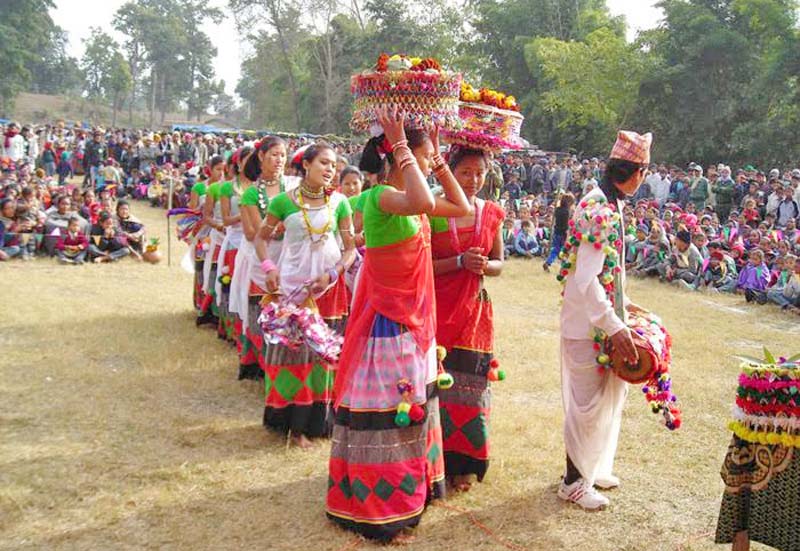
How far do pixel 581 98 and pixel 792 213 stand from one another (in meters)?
18.9

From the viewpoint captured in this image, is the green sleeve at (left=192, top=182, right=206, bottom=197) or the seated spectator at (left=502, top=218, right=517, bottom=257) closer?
the green sleeve at (left=192, top=182, right=206, bottom=197)

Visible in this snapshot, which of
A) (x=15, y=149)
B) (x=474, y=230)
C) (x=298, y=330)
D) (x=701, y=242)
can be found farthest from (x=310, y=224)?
(x=15, y=149)

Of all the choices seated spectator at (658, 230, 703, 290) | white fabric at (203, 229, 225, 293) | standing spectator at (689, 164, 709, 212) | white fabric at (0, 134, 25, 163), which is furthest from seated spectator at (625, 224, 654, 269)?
white fabric at (0, 134, 25, 163)

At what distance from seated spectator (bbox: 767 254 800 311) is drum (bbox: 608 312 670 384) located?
9082mm

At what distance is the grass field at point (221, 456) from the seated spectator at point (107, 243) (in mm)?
4439

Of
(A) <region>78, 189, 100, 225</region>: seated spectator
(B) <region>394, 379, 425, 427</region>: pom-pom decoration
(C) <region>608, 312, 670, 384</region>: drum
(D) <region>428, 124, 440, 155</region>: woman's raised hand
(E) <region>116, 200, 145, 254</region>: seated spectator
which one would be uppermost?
(D) <region>428, 124, 440, 155</region>: woman's raised hand

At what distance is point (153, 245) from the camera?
14.2 m

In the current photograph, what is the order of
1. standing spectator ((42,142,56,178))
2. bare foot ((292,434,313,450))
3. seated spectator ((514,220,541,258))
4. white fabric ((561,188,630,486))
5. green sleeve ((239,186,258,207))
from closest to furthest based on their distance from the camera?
white fabric ((561,188,630,486))
bare foot ((292,434,313,450))
green sleeve ((239,186,258,207))
seated spectator ((514,220,541,258))
standing spectator ((42,142,56,178))

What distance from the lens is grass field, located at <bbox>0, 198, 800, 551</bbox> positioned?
422cm

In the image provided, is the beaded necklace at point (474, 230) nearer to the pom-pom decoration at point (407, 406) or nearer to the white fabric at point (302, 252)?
the pom-pom decoration at point (407, 406)

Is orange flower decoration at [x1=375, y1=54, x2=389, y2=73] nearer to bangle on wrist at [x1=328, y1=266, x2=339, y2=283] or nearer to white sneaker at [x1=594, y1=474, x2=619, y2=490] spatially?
bangle on wrist at [x1=328, y1=266, x2=339, y2=283]

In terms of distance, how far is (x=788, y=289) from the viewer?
12.3 m

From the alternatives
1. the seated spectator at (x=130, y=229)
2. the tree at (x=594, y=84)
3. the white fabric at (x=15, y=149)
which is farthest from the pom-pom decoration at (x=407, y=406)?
the tree at (x=594, y=84)

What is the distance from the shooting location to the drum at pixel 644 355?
13.5ft
